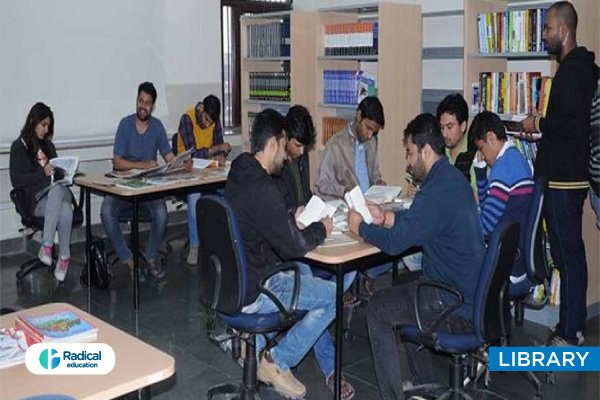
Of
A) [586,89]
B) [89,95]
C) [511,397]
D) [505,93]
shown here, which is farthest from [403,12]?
[511,397]

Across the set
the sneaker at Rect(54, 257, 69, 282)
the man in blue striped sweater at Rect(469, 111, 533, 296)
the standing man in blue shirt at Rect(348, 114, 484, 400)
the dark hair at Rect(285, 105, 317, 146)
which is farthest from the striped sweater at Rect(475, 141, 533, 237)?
the sneaker at Rect(54, 257, 69, 282)

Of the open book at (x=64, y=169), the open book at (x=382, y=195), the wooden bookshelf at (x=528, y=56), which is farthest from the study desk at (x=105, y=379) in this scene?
the open book at (x=64, y=169)

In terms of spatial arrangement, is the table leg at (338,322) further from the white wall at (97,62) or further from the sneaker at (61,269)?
the white wall at (97,62)

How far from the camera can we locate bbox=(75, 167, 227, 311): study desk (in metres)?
4.48

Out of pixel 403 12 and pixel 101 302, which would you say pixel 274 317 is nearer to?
pixel 101 302

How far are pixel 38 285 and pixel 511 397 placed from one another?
11.4ft

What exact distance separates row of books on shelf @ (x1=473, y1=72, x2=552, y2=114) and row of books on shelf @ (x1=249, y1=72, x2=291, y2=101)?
6.97 feet

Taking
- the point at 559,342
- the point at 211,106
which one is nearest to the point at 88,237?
the point at 211,106

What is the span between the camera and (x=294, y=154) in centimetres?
382

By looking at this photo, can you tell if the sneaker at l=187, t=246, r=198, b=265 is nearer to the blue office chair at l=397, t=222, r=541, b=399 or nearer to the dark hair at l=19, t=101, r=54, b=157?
the dark hair at l=19, t=101, r=54, b=157

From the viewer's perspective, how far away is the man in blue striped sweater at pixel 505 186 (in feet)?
11.0

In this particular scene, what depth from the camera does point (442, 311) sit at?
2.83 meters

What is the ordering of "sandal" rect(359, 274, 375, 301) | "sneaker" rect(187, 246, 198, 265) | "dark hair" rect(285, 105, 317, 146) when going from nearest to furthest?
1. "dark hair" rect(285, 105, 317, 146)
2. "sandal" rect(359, 274, 375, 301)
3. "sneaker" rect(187, 246, 198, 265)

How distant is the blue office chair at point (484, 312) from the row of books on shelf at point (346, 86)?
3.06m
